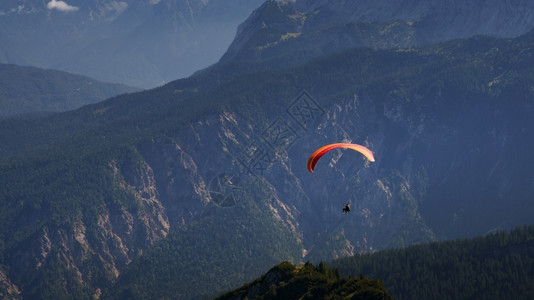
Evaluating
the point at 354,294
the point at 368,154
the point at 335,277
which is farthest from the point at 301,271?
the point at 368,154

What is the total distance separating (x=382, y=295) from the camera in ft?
553

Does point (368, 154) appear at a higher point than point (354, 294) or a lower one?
higher

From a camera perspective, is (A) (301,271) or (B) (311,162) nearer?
(B) (311,162)

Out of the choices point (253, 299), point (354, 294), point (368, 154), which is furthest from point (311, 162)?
point (253, 299)

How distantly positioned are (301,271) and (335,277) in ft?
27.7

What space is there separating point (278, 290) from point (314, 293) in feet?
36.7

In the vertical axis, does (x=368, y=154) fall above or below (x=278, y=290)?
above

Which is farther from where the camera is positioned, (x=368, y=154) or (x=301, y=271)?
(x=301, y=271)

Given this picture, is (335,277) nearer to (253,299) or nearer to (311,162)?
(253,299)

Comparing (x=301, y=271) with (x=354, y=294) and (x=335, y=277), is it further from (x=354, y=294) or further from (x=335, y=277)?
(x=354, y=294)

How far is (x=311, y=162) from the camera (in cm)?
17425

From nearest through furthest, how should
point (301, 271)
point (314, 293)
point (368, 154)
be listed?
1. point (368, 154)
2. point (314, 293)
3. point (301, 271)

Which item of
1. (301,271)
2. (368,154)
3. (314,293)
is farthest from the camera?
(301,271)

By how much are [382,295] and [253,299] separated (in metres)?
40.3
